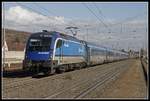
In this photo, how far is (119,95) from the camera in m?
15.6

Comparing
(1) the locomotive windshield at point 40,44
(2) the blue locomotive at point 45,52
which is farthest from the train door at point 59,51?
(1) the locomotive windshield at point 40,44

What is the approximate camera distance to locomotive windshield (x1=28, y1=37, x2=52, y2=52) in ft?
86.5

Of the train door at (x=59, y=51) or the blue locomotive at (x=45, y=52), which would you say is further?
the train door at (x=59, y=51)

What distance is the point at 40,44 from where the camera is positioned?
26500 millimetres

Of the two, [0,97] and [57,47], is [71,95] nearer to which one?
[0,97]

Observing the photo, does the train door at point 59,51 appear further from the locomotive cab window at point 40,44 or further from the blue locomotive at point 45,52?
the locomotive cab window at point 40,44

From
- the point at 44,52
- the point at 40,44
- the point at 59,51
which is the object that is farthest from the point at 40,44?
the point at 59,51

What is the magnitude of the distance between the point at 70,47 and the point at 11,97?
17217 mm

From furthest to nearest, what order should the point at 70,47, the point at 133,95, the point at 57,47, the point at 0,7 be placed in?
the point at 70,47, the point at 57,47, the point at 0,7, the point at 133,95

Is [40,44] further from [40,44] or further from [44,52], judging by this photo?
[44,52]

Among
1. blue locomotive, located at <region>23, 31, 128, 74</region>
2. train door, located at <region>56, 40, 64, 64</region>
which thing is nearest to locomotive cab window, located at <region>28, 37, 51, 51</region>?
blue locomotive, located at <region>23, 31, 128, 74</region>

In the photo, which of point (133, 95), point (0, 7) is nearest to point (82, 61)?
point (0, 7)

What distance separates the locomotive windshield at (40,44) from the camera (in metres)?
26.4

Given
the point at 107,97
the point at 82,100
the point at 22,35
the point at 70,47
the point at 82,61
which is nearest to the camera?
the point at 82,100
